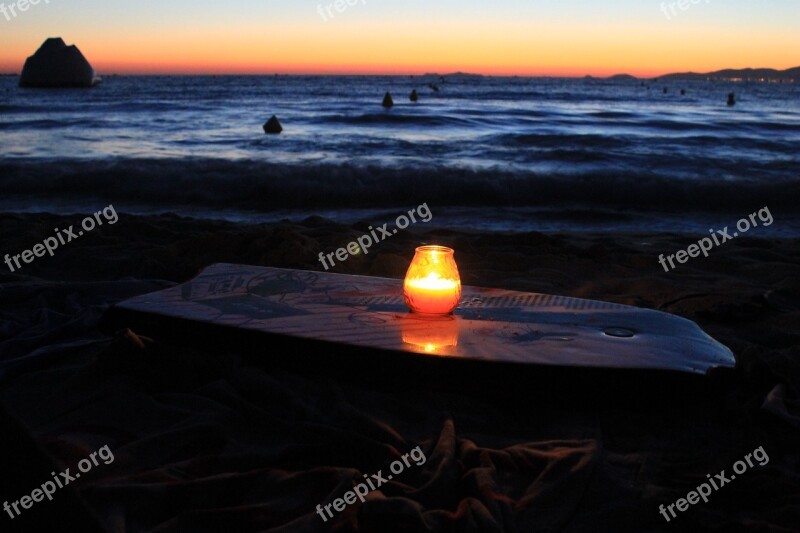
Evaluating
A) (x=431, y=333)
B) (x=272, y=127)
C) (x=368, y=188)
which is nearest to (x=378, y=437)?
(x=431, y=333)

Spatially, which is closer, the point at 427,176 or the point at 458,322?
the point at 458,322

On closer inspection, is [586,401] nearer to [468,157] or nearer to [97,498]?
[97,498]

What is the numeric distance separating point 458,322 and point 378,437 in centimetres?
64

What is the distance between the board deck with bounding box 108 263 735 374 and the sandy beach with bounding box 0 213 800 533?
156 millimetres

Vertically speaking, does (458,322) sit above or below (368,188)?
above

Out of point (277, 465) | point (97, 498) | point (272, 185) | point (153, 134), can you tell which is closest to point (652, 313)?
point (277, 465)

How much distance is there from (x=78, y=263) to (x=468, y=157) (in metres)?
7.31

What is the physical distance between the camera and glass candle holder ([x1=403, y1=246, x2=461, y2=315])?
2.46m

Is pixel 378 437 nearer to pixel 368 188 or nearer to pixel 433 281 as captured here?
pixel 433 281

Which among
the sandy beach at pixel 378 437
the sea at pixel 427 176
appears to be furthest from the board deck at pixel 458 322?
the sea at pixel 427 176

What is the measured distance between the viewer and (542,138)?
13.0 metres

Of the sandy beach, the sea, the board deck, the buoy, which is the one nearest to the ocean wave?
the sea

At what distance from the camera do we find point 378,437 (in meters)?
2.11

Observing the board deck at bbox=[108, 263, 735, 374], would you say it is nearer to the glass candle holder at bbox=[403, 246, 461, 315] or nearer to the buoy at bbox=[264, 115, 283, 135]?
the glass candle holder at bbox=[403, 246, 461, 315]
